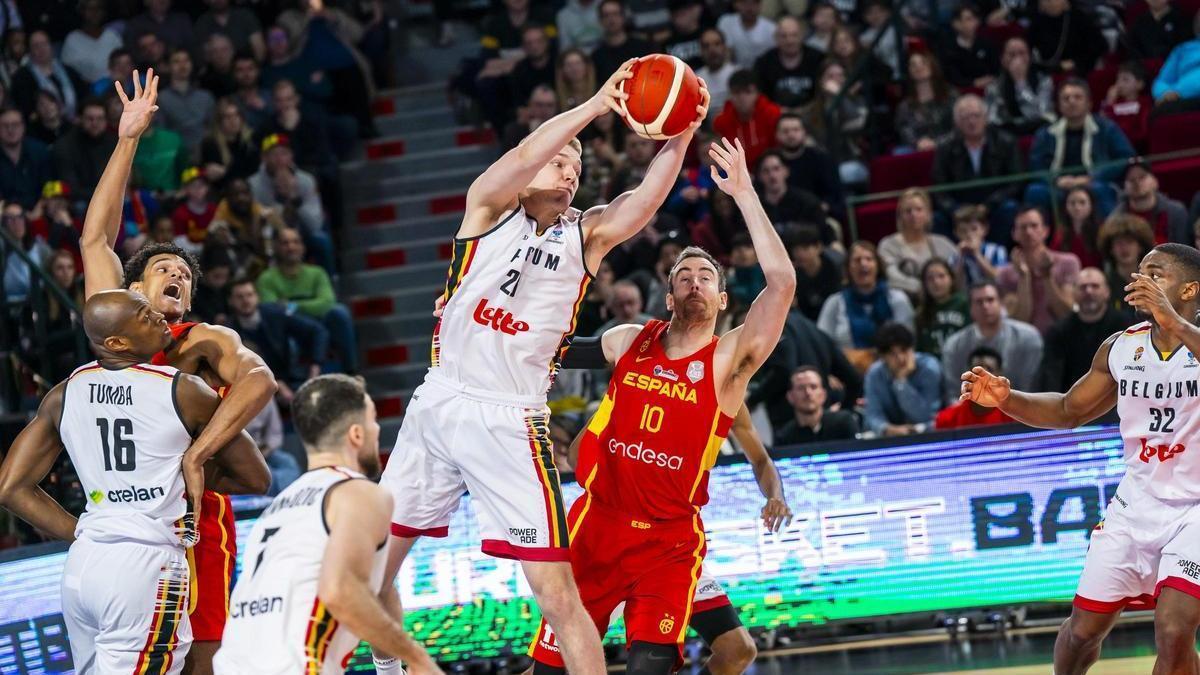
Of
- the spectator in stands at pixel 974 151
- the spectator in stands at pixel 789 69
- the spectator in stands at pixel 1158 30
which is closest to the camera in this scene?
the spectator in stands at pixel 974 151

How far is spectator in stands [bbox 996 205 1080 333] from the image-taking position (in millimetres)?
11336

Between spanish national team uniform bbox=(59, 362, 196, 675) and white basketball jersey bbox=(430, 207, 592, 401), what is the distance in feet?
3.57

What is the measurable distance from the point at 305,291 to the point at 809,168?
4136 millimetres

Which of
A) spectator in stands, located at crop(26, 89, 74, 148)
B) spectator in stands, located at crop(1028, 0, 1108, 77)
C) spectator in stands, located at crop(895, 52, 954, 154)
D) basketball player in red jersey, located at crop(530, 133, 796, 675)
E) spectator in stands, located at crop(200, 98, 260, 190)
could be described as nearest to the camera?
basketball player in red jersey, located at crop(530, 133, 796, 675)

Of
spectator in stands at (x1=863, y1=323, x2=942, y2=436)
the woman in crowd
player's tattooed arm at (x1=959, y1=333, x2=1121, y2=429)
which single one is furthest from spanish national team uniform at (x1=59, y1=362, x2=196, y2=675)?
the woman in crowd

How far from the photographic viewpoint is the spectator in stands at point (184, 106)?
1537 cm

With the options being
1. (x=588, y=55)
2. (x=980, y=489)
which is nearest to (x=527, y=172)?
(x=980, y=489)

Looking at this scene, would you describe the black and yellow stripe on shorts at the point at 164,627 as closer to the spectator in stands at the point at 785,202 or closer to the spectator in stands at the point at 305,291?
the spectator in stands at the point at 305,291

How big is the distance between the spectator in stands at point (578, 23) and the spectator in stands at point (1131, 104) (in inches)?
189

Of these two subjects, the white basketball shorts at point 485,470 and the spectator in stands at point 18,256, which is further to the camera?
the spectator in stands at point 18,256

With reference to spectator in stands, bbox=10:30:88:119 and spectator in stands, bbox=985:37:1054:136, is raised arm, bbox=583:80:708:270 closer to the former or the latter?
spectator in stands, bbox=985:37:1054:136

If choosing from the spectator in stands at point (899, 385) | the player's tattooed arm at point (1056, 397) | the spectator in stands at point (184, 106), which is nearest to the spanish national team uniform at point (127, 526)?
the player's tattooed arm at point (1056, 397)

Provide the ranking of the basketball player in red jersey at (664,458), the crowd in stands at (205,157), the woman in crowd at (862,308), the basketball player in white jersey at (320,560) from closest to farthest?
the basketball player in white jersey at (320,560), the basketball player in red jersey at (664,458), the woman in crowd at (862,308), the crowd in stands at (205,157)

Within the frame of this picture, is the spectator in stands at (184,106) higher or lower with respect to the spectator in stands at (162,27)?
lower
